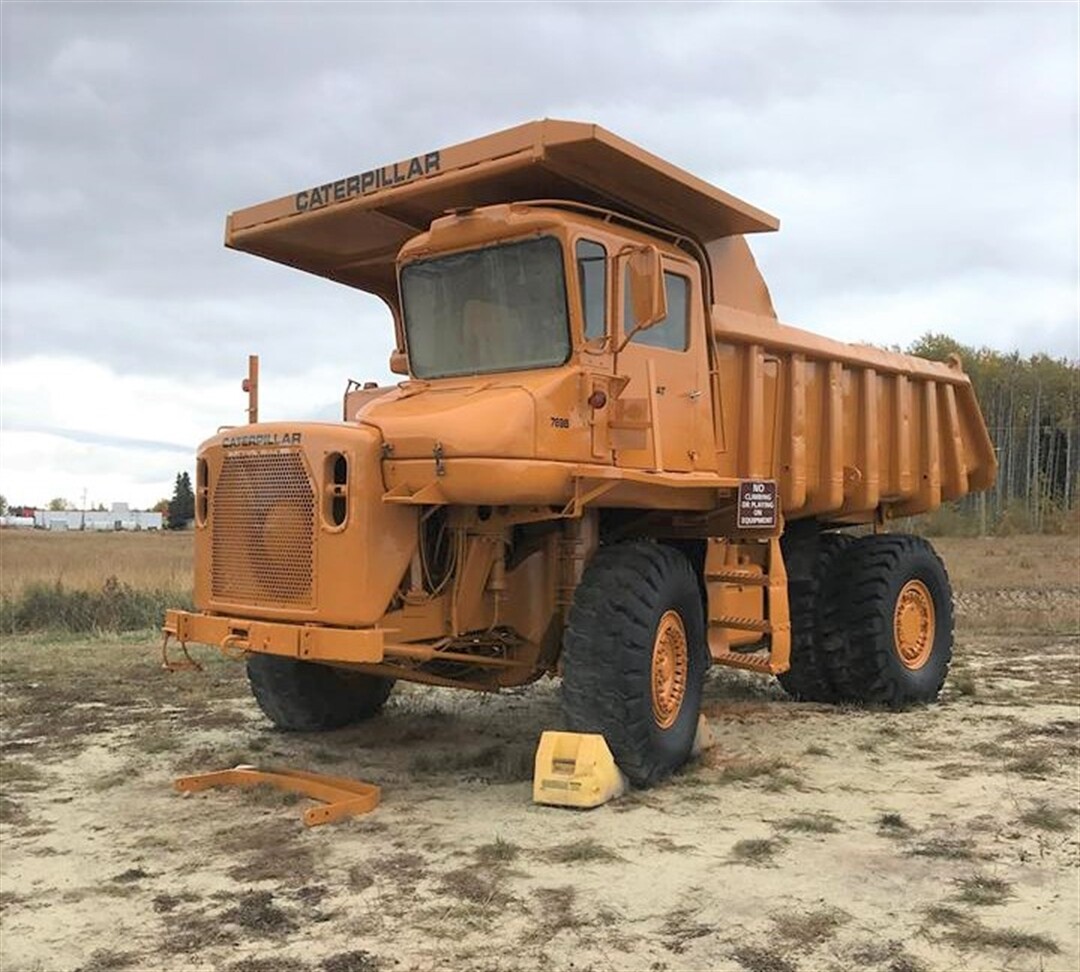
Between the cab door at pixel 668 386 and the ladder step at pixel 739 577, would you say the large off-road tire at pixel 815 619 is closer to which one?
the ladder step at pixel 739 577

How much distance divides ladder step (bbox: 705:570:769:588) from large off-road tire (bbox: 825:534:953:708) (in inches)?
64.5

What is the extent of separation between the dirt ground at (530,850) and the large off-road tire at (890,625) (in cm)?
40

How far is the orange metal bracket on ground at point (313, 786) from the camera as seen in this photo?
593 centimetres

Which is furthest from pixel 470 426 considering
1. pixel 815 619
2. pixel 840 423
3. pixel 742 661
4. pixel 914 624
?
pixel 914 624

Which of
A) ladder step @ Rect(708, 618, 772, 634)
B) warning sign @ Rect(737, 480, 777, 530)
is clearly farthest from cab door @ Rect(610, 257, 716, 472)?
ladder step @ Rect(708, 618, 772, 634)

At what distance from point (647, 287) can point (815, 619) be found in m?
4.26

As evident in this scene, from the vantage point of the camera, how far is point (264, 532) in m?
6.20

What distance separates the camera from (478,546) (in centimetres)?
644

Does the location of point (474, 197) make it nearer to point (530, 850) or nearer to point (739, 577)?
point (739, 577)

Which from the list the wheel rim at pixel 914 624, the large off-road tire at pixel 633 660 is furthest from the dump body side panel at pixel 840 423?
the large off-road tire at pixel 633 660

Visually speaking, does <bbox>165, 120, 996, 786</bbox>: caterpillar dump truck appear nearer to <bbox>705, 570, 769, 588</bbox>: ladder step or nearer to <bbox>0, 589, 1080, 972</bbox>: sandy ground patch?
<bbox>705, 570, 769, 588</bbox>: ladder step

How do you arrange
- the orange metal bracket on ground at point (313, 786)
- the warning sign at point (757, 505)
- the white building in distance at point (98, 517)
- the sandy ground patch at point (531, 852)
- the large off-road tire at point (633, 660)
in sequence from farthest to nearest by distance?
the white building in distance at point (98, 517) < the warning sign at point (757, 505) < the large off-road tire at point (633, 660) < the orange metal bracket on ground at point (313, 786) < the sandy ground patch at point (531, 852)

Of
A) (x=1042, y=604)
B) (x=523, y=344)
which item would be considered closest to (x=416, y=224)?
(x=523, y=344)

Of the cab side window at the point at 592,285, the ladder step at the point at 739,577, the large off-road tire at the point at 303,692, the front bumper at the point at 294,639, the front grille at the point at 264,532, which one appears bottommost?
the large off-road tire at the point at 303,692
